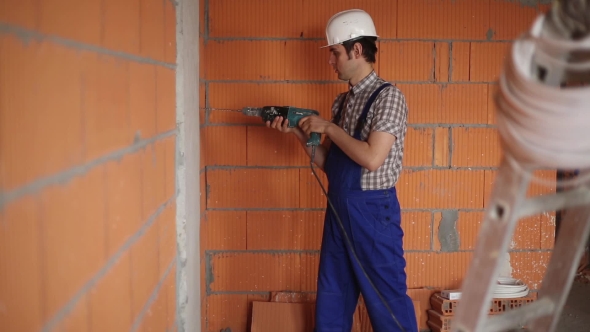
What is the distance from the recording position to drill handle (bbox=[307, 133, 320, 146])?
2527 mm

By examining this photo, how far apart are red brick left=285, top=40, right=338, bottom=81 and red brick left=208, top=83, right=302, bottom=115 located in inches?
2.7

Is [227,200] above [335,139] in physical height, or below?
below

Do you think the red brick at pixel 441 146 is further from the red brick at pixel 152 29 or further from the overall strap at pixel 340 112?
the red brick at pixel 152 29

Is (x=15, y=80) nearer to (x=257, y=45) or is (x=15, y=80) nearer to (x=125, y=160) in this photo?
(x=125, y=160)

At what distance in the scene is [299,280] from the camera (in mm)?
3109

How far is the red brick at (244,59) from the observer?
2977 mm

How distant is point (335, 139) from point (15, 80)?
5.41ft

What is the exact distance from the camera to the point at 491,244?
792 millimetres

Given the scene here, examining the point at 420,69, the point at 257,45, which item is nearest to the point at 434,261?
the point at 420,69

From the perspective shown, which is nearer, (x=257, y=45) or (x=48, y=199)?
(x=48, y=199)

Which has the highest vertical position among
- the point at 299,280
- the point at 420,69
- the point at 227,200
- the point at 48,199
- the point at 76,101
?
the point at 420,69

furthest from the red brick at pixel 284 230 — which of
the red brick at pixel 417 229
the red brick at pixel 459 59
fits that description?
the red brick at pixel 459 59

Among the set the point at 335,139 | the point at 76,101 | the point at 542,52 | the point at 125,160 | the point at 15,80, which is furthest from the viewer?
the point at 335,139

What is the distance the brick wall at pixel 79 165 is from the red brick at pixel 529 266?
2211 mm
